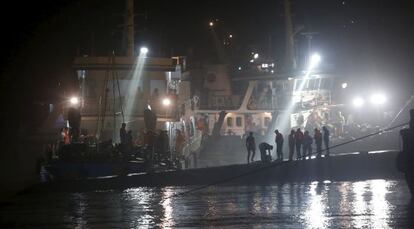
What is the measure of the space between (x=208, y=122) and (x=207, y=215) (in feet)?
92.5

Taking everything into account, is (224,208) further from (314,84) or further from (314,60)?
(314,60)

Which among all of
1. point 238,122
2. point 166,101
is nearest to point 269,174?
point 166,101

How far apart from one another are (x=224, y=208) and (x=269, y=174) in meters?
8.32

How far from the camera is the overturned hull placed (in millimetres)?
19219

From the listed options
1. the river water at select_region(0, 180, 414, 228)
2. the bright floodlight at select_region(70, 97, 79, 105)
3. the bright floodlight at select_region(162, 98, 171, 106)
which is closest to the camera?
the river water at select_region(0, 180, 414, 228)

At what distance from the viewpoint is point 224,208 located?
13.4 m

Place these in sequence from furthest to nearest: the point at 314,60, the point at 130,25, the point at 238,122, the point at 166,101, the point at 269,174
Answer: the point at 314,60 → the point at 238,122 → the point at 130,25 → the point at 166,101 → the point at 269,174

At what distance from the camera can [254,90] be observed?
132ft

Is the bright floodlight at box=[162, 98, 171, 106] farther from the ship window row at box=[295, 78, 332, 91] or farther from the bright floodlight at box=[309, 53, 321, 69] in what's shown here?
the bright floodlight at box=[309, 53, 321, 69]

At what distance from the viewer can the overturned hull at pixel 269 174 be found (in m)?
19.2

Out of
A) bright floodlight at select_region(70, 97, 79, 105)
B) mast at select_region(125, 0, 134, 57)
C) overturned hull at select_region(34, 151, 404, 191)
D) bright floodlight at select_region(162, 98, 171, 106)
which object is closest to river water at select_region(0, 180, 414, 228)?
overturned hull at select_region(34, 151, 404, 191)

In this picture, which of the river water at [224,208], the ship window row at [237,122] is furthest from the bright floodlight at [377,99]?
the river water at [224,208]

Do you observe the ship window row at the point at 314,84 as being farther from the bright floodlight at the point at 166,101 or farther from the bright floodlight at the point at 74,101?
the bright floodlight at the point at 74,101

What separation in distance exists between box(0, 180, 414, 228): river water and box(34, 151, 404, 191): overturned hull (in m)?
0.98
